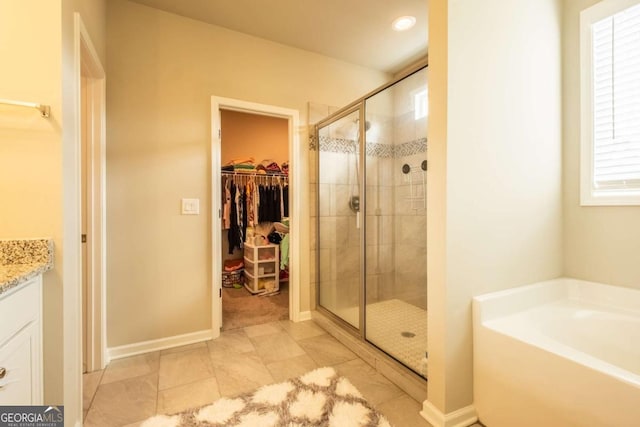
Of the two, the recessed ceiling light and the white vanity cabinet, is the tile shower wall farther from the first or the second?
the white vanity cabinet

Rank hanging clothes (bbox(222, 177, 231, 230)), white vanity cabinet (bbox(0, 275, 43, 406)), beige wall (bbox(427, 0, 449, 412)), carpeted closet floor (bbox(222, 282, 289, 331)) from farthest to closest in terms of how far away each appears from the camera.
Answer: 1. hanging clothes (bbox(222, 177, 231, 230))
2. carpeted closet floor (bbox(222, 282, 289, 331))
3. beige wall (bbox(427, 0, 449, 412))
4. white vanity cabinet (bbox(0, 275, 43, 406))

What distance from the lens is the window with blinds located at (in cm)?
150

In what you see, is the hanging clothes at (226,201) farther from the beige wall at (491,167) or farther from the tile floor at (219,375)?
the beige wall at (491,167)

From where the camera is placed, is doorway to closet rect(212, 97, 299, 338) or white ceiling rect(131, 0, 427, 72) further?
doorway to closet rect(212, 97, 299, 338)

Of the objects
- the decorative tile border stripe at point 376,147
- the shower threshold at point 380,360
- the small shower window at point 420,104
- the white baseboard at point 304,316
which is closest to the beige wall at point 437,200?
the shower threshold at point 380,360

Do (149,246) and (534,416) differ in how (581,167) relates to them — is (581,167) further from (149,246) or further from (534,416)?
(149,246)

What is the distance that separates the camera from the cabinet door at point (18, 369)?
34.2 inches

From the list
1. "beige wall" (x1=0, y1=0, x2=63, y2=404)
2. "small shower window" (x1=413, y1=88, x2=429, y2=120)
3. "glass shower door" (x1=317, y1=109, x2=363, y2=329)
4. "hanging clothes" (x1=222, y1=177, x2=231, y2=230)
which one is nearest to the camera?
"beige wall" (x1=0, y1=0, x2=63, y2=404)

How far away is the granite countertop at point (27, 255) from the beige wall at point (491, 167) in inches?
65.9

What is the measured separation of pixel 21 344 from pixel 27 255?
321 mm

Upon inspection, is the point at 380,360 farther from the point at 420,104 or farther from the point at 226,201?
the point at 226,201

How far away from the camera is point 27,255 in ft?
3.45

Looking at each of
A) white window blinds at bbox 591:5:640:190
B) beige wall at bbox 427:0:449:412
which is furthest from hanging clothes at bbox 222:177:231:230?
white window blinds at bbox 591:5:640:190

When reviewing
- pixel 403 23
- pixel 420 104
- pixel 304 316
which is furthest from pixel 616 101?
pixel 304 316
